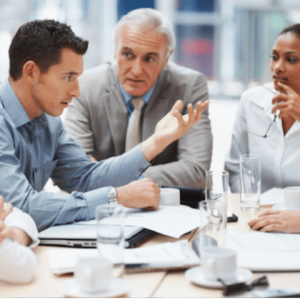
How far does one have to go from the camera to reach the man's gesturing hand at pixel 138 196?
148cm

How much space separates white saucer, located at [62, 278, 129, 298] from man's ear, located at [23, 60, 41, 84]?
936mm

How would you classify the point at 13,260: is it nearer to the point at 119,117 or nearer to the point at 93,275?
the point at 93,275

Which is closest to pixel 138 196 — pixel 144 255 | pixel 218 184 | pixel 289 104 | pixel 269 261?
pixel 218 184

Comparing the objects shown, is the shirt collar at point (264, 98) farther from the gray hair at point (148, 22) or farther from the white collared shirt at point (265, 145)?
the gray hair at point (148, 22)

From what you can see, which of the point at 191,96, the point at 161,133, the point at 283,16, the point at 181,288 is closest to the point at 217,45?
the point at 283,16

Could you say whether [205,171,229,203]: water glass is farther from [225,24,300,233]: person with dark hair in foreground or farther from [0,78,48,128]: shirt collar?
[225,24,300,233]: person with dark hair in foreground

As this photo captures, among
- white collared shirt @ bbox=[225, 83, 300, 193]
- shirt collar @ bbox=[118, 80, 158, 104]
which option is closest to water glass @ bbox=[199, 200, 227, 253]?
white collared shirt @ bbox=[225, 83, 300, 193]

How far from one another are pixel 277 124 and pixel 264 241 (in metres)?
1.12

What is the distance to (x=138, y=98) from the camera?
2.47m

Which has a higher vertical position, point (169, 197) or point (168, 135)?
point (168, 135)

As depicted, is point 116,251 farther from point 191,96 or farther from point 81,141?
point 191,96

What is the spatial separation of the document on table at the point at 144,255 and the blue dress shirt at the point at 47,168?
250 mm

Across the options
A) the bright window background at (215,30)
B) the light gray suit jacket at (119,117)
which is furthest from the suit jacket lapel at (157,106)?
the bright window background at (215,30)

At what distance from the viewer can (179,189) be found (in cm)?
170
